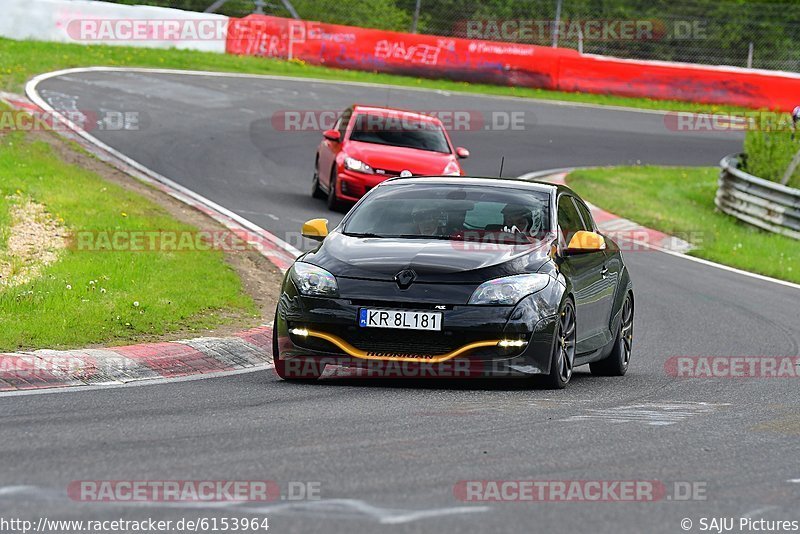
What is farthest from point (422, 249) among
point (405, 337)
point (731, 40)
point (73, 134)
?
point (731, 40)

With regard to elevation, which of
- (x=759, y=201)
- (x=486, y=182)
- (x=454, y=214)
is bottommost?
(x=759, y=201)

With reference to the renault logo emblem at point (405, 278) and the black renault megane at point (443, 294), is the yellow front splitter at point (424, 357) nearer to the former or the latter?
the black renault megane at point (443, 294)

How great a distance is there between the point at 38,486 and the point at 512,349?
4.02 m

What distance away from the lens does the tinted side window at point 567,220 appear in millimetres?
10523

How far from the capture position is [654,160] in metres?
31.7

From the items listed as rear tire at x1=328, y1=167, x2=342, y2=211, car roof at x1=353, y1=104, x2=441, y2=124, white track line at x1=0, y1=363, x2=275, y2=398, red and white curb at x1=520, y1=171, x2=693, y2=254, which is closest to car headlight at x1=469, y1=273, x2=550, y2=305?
white track line at x1=0, y1=363, x2=275, y2=398

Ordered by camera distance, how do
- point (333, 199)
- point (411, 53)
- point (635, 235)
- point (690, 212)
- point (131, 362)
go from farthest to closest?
point (411, 53) < point (690, 212) < point (635, 235) < point (333, 199) < point (131, 362)

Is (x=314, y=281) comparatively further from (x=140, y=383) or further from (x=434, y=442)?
(x=434, y=442)

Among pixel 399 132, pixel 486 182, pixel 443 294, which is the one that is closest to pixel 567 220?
pixel 486 182

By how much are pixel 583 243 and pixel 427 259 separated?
4.48 feet

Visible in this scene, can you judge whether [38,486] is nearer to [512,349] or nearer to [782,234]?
[512,349]

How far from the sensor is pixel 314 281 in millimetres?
9430

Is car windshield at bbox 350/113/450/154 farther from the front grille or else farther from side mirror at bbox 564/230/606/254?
the front grille

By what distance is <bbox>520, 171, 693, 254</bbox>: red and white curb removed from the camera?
21781 millimetres
